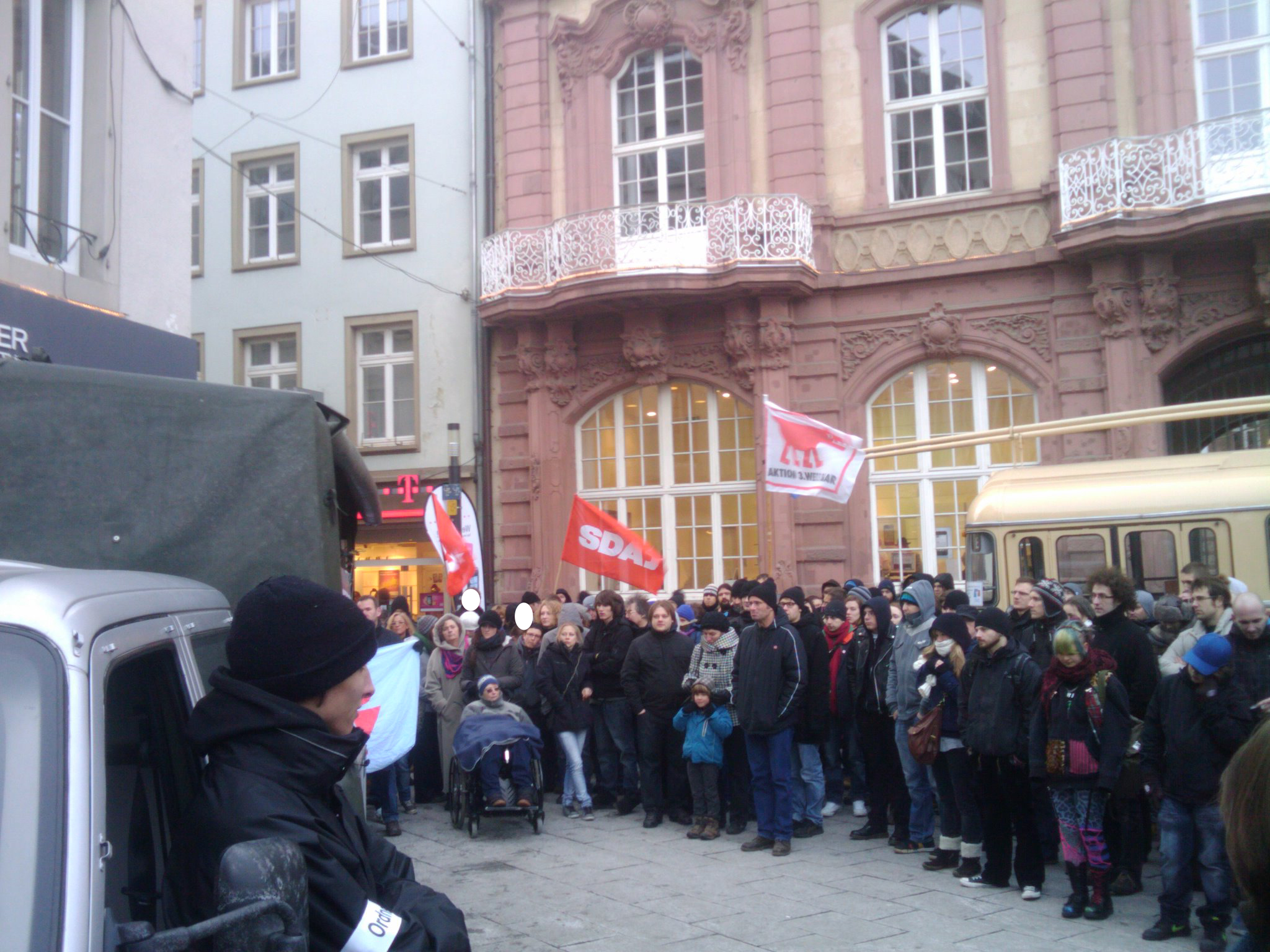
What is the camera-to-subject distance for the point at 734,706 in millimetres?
9969

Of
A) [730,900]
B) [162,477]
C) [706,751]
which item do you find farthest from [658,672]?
[162,477]

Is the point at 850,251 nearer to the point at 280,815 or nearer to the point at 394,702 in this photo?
the point at 394,702

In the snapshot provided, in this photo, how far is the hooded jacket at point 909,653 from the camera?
355 inches

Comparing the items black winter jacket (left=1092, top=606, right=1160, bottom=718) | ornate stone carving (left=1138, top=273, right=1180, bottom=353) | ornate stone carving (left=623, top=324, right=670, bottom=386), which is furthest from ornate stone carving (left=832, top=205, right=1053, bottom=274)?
black winter jacket (left=1092, top=606, right=1160, bottom=718)

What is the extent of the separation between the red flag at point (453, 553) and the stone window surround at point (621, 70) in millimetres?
7576

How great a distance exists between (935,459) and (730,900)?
455 inches

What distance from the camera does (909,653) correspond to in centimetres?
912

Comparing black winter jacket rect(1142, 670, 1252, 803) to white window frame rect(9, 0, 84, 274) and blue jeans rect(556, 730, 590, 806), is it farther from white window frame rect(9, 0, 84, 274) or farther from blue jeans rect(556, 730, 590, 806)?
white window frame rect(9, 0, 84, 274)

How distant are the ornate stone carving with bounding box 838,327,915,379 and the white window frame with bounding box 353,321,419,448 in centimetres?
787

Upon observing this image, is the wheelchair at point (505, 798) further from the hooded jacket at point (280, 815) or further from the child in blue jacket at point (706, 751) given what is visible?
the hooded jacket at point (280, 815)

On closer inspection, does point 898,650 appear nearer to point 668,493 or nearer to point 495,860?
point 495,860

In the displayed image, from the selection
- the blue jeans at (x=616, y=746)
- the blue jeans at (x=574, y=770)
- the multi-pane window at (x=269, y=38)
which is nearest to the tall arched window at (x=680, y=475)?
the blue jeans at (x=616, y=746)

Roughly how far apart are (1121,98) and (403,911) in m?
17.8

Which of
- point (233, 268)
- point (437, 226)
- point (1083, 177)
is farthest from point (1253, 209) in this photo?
point (233, 268)
